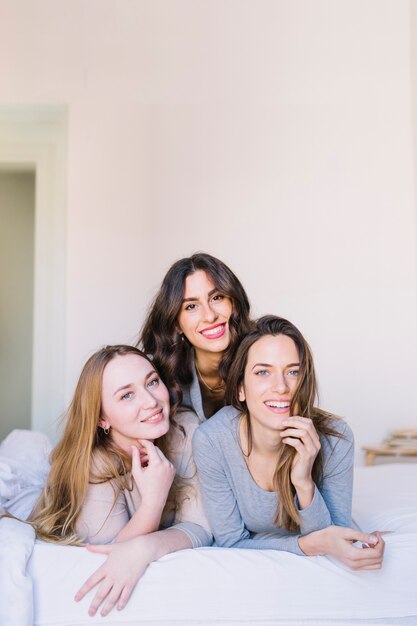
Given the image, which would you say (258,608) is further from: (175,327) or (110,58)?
(110,58)

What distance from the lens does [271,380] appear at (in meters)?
1.69

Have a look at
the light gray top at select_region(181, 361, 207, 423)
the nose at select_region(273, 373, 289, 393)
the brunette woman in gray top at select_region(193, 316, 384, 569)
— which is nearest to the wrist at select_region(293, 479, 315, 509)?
the brunette woman in gray top at select_region(193, 316, 384, 569)

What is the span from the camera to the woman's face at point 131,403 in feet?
5.70

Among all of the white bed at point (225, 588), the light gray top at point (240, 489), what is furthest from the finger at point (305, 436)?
the white bed at point (225, 588)

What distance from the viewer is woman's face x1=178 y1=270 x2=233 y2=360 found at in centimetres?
198

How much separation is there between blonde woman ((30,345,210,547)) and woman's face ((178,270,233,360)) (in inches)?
8.0

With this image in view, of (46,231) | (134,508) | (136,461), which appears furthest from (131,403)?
(46,231)

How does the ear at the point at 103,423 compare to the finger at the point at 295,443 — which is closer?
the finger at the point at 295,443

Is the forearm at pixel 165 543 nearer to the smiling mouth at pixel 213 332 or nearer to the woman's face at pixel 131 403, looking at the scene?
the woman's face at pixel 131 403

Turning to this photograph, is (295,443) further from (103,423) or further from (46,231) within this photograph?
(46,231)

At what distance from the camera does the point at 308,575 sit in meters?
1.50

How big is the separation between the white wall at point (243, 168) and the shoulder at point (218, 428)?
1.93m

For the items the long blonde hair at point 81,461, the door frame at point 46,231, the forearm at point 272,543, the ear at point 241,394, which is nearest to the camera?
the forearm at point 272,543

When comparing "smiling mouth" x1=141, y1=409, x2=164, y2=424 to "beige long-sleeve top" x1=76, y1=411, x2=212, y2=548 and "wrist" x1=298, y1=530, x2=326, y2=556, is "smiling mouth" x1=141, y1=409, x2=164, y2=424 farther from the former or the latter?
"wrist" x1=298, y1=530, x2=326, y2=556
